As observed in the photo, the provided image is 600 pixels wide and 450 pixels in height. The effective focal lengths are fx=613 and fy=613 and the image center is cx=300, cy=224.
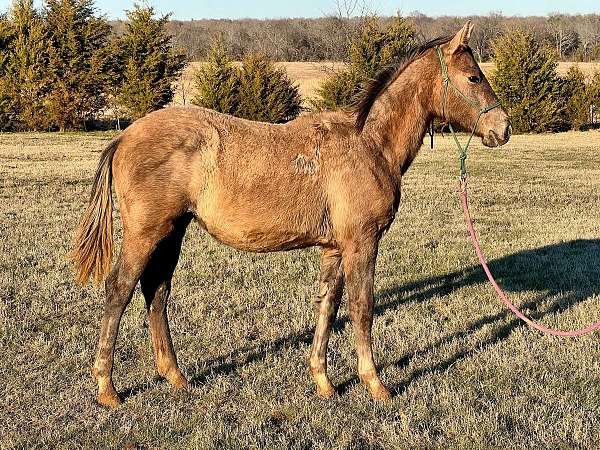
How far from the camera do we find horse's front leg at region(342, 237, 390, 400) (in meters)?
4.64

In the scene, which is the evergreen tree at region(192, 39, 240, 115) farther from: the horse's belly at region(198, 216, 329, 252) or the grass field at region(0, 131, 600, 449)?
the horse's belly at region(198, 216, 329, 252)

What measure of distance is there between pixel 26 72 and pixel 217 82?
11.2 m

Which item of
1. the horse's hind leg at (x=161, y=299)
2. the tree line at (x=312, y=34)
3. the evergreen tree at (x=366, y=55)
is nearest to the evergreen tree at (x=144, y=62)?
the evergreen tree at (x=366, y=55)

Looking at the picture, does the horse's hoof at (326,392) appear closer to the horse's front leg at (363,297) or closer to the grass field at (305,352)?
the grass field at (305,352)

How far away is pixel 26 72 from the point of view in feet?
119

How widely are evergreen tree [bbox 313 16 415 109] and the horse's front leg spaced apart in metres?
32.9

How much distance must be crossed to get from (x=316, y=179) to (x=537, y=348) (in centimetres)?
281

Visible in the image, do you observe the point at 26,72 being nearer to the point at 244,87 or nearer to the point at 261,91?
the point at 244,87

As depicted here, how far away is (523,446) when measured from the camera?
3.99 m

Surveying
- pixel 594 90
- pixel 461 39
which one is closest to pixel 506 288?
pixel 461 39

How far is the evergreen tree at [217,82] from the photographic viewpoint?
36.6m

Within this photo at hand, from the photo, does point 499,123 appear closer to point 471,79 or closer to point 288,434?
point 471,79

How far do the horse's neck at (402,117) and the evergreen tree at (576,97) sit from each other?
124ft

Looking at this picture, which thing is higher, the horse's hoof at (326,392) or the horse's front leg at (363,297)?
the horse's front leg at (363,297)
